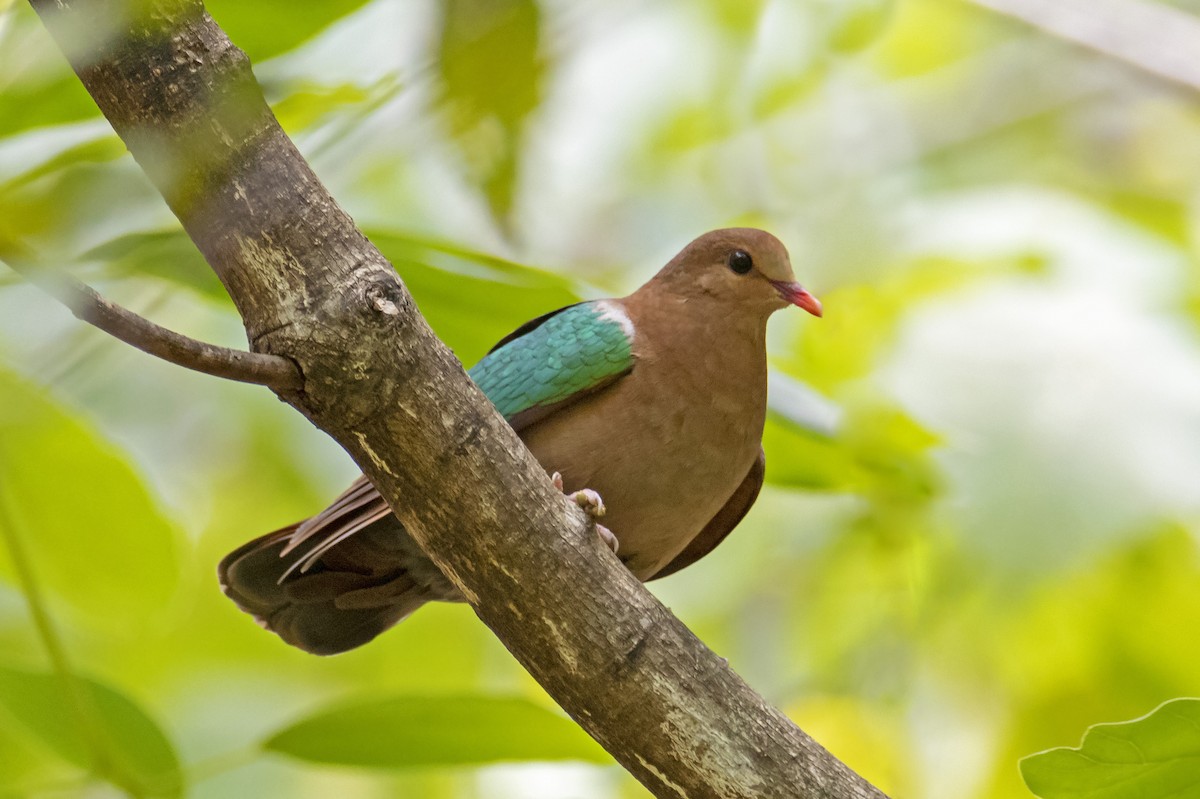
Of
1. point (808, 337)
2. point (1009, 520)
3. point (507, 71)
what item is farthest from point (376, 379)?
point (808, 337)

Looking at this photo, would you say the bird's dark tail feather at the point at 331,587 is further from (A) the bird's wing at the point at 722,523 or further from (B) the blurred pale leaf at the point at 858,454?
(B) the blurred pale leaf at the point at 858,454

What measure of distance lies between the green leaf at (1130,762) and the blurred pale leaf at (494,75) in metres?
1.36

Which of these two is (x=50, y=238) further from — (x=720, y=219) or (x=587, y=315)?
(x=720, y=219)

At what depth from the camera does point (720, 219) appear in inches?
220

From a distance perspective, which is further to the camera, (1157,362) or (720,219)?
(720,219)

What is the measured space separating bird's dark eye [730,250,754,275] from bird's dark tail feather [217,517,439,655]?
119 cm

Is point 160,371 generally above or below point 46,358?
above

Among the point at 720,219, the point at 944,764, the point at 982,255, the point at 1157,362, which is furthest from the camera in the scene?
the point at 720,219

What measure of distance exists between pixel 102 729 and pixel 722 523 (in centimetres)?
179

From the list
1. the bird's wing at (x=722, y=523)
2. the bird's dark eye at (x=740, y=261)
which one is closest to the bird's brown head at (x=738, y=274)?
the bird's dark eye at (x=740, y=261)

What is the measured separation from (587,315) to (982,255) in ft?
3.10

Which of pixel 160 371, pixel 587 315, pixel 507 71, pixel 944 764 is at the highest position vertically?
pixel 160 371

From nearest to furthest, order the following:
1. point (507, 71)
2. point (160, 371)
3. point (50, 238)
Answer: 1. point (50, 238)
2. point (507, 71)
3. point (160, 371)

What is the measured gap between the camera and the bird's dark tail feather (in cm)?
306
